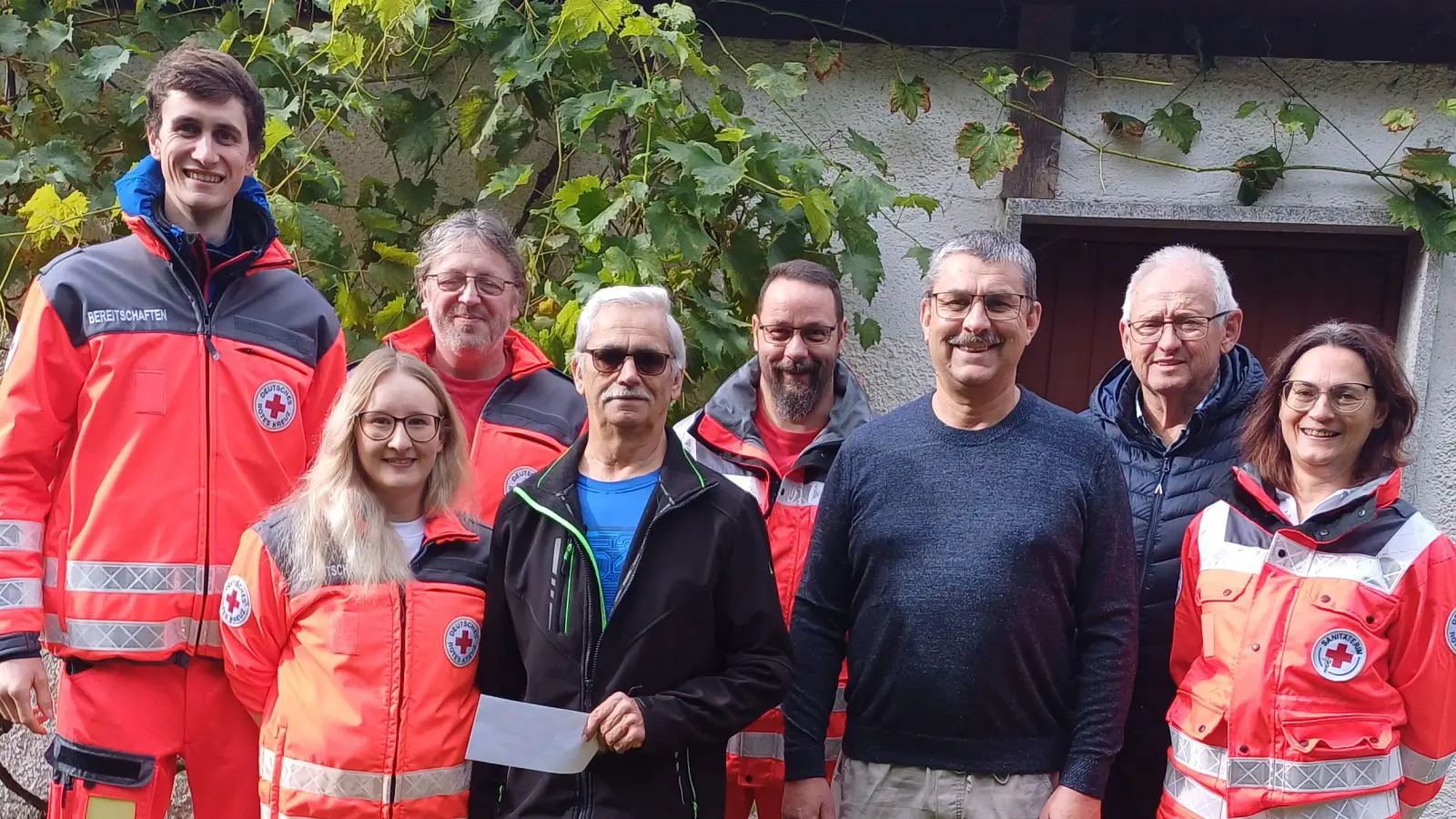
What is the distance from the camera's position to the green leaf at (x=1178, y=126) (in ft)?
13.6

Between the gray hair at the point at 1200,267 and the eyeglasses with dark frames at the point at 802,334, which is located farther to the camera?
the eyeglasses with dark frames at the point at 802,334

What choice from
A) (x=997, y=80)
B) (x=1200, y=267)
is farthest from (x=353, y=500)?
(x=997, y=80)

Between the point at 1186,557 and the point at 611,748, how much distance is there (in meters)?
1.32

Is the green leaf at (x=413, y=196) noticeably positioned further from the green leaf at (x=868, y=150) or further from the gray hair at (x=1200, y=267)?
the gray hair at (x=1200, y=267)

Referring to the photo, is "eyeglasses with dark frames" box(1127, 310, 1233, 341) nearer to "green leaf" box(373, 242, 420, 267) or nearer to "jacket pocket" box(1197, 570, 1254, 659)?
"jacket pocket" box(1197, 570, 1254, 659)

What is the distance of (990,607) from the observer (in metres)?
2.38

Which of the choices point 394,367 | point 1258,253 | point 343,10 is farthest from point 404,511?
point 1258,253

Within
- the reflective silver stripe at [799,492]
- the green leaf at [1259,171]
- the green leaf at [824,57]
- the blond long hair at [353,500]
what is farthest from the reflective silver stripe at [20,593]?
the green leaf at [1259,171]

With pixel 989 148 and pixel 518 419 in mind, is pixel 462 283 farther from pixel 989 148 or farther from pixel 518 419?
pixel 989 148

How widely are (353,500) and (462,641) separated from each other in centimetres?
36

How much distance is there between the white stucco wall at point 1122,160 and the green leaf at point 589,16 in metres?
0.61

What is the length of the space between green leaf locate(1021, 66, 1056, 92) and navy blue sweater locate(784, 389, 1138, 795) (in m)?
2.04

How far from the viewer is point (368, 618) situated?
7.81 ft

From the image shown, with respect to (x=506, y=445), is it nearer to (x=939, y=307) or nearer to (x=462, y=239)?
(x=462, y=239)
